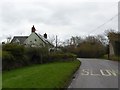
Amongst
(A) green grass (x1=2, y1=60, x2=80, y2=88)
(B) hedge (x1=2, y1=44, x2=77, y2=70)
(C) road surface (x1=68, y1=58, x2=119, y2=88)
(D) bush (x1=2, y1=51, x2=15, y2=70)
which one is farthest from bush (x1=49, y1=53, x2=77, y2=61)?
(A) green grass (x1=2, y1=60, x2=80, y2=88)

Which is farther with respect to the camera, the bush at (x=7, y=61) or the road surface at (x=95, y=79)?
the bush at (x=7, y=61)

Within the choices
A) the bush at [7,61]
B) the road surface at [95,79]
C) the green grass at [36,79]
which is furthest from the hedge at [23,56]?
the road surface at [95,79]

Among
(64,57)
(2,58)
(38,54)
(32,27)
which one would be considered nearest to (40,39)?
(32,27)

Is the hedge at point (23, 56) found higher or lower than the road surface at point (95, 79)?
higher

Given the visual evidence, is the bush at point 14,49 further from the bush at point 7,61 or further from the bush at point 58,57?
the bush at point 58,57

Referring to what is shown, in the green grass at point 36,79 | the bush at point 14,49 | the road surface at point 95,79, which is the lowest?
the road surface at point 95,79

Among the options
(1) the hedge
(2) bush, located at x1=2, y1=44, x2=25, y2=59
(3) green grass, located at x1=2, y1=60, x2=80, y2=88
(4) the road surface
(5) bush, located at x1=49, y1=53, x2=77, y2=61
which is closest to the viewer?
(3) green grass, located at x1=2, y1=60, x2=80, y2=88

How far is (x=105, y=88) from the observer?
18375 millimetres

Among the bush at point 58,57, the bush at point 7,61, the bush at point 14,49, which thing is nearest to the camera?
the bush at point 7,61

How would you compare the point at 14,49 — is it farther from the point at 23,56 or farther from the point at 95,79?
the point at 95,79

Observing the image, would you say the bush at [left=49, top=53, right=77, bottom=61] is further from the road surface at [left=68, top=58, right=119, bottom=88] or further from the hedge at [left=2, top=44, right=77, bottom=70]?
the road surface at [left=68, top=58, right=119, bottom=88]

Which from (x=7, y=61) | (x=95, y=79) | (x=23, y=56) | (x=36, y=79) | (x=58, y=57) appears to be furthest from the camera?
(x=58, y=57)

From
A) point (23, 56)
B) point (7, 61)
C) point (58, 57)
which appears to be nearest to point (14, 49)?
point (23, 56)

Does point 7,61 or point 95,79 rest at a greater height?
point 7,61
